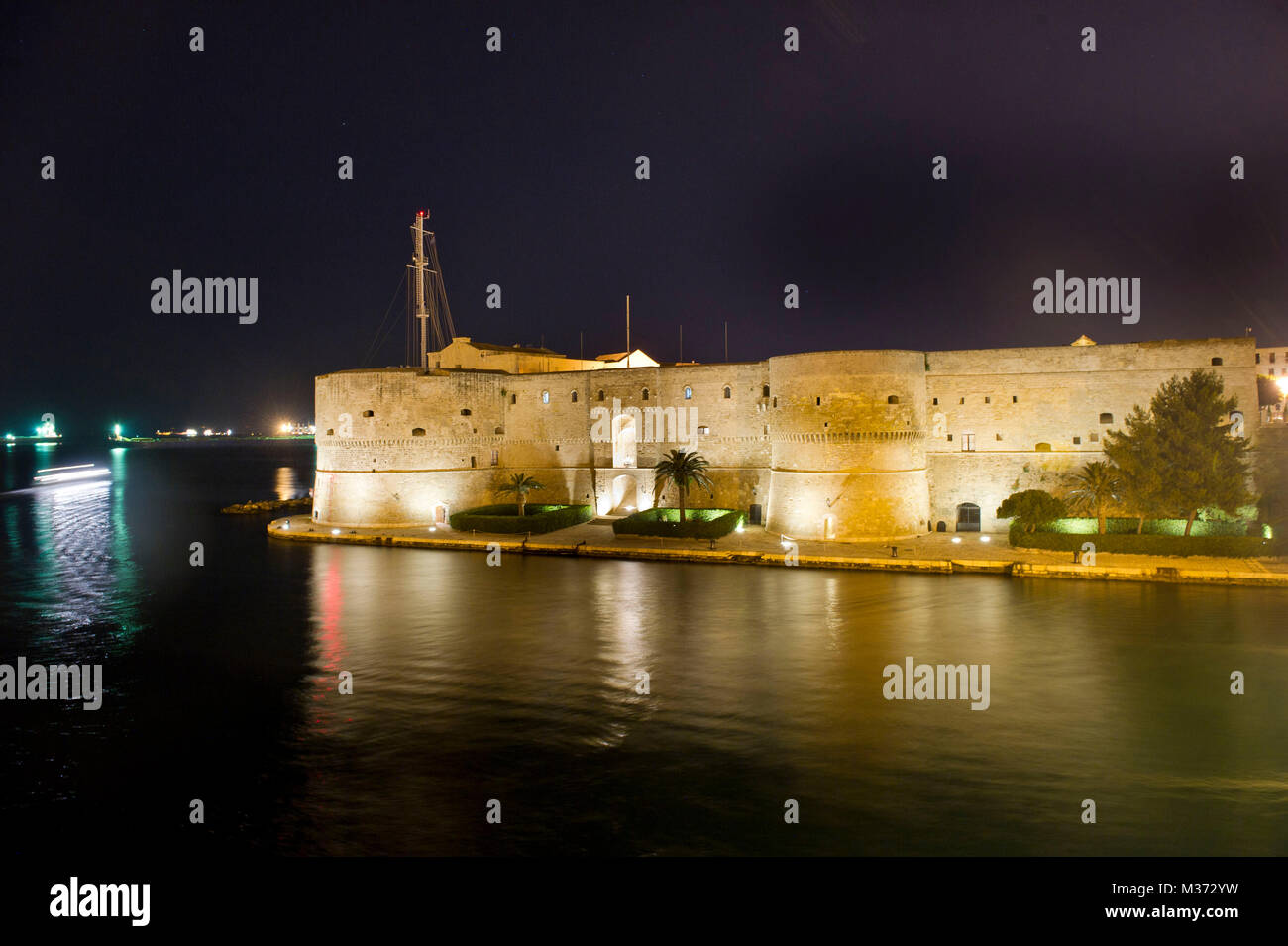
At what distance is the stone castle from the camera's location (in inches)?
1014

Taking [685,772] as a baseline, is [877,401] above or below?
above

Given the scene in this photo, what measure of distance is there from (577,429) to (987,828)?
25036mm

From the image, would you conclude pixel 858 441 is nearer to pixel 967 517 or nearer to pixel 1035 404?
pixel 967 517

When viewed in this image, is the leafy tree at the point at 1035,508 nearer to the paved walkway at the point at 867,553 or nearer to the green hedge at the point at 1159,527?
the green hedge at the point at 1159,527

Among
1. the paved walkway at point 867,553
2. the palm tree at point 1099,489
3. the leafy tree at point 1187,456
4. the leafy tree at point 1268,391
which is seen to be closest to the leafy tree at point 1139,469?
the leafy tree at point 1187,456

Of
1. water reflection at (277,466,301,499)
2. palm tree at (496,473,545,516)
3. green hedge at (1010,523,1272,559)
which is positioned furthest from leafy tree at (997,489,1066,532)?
water reflection at (277,466,301,499)

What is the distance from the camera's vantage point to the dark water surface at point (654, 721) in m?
9.02

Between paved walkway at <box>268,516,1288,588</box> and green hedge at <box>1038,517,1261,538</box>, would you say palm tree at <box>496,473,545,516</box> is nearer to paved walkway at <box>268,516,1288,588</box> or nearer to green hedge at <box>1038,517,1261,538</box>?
paved walkway at <box>268,516,1288,588</box>

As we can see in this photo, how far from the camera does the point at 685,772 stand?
1026 centimetres

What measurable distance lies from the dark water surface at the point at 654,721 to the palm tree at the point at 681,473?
685 centimetres

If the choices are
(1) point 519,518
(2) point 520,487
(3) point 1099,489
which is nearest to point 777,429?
(1) point 519,518
